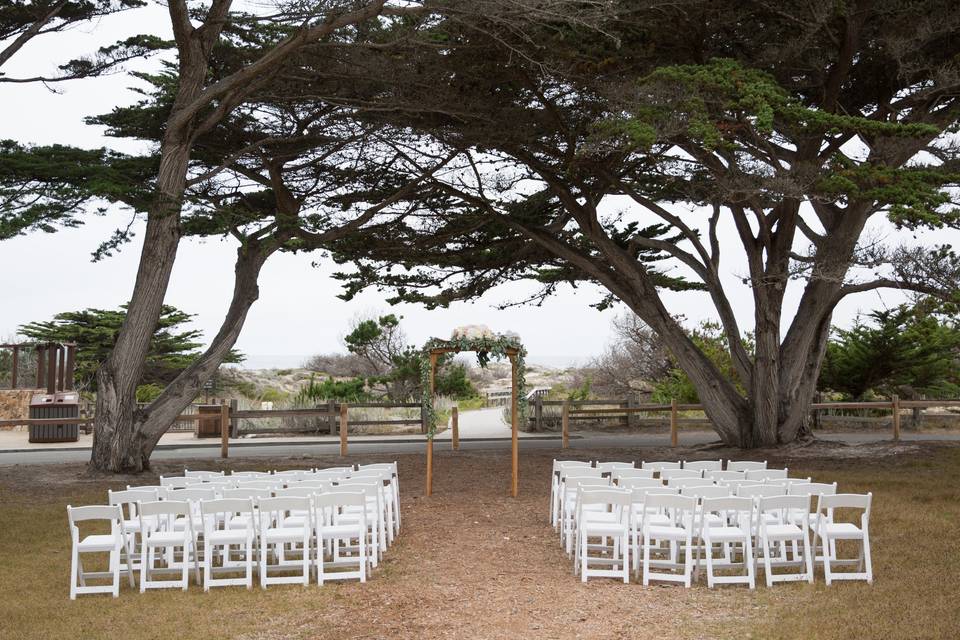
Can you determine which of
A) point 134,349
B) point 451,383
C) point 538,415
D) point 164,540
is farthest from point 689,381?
point 164,540

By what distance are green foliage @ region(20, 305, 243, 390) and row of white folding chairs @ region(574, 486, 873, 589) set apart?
3237cm

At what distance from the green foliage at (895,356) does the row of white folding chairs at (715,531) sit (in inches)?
677

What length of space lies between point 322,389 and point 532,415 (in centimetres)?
838

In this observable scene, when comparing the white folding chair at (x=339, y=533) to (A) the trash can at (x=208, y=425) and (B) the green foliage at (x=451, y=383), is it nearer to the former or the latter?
(A) the trash can at (x=208, y=425)

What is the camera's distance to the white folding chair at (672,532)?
7.93 m

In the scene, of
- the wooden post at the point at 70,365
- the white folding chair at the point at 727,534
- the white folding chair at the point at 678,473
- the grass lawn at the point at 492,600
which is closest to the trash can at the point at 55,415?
the wooden post at the point at 70,365

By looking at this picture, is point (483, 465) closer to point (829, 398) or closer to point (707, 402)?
point (707, 402)

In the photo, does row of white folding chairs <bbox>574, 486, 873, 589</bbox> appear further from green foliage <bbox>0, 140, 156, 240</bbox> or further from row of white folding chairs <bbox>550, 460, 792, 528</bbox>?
green foliage <bbox>0, 140, 156, 240</bbox>

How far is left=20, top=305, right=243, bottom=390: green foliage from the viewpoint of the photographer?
1537 inches

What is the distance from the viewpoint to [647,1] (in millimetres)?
14070

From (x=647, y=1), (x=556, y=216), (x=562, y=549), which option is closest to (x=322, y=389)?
(x=556, y=216)

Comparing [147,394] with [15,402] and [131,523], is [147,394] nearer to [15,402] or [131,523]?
[15,402]

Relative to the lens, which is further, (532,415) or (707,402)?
(532,415)

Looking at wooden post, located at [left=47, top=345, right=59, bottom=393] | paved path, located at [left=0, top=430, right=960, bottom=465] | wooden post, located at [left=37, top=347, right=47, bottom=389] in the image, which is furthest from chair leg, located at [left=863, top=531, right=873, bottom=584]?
wooden post, located at [left=37, top=347, right=47, bottom=389]
